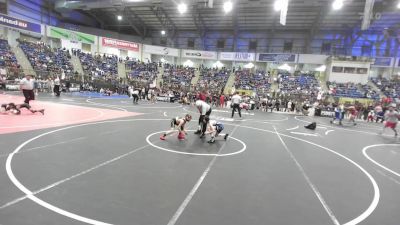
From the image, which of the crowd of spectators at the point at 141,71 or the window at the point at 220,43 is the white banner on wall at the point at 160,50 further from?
the window at the point at 220,43

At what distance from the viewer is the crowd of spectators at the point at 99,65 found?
33.2 metres

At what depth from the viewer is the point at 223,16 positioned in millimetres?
38375

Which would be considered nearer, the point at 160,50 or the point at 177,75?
the point at 177,75

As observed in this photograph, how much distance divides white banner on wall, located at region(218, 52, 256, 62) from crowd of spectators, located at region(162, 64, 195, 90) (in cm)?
550

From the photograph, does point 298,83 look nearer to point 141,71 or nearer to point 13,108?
point 141,71

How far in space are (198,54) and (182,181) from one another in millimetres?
39694

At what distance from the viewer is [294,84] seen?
3603 centimetres

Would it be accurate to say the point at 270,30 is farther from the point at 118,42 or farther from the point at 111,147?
the point at 111,147

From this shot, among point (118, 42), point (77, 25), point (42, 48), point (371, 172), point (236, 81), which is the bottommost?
point (371, 172)

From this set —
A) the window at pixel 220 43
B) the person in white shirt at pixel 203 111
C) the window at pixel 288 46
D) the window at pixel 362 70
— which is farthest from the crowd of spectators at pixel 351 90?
the person in white shirt at pixel 203 111

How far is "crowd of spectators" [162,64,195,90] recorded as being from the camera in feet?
122

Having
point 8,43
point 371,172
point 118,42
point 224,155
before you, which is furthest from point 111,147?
point 118,42

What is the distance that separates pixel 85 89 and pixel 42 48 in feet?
31.0

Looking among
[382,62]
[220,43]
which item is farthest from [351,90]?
[220,43]
